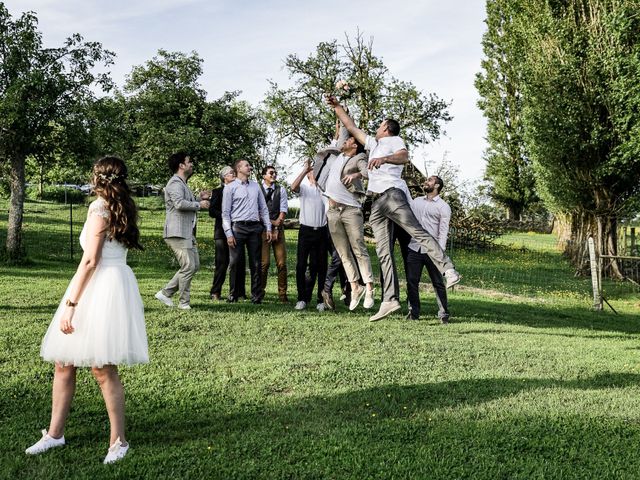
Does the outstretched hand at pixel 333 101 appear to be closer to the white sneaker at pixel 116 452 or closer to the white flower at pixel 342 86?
the white flower at pixel 342 86

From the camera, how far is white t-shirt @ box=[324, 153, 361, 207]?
8.17 m

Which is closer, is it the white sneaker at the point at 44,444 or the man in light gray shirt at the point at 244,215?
the white sneaker at the point at 44,444

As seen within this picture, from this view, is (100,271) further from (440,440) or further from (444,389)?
(444,389)

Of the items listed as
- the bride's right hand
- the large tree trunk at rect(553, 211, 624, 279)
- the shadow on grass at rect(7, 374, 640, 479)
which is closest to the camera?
the bride's right hand

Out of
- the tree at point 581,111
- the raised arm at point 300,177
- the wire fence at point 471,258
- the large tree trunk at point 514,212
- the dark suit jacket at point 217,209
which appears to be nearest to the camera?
the raised arm at point 300,177

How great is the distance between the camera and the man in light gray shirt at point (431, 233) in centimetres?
1043

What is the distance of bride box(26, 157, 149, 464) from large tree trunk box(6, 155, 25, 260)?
16635 mm

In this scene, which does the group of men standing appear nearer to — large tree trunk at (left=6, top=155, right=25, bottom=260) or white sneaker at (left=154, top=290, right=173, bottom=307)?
white sneaker at (left=154, top=290, right=173, bottom=307)

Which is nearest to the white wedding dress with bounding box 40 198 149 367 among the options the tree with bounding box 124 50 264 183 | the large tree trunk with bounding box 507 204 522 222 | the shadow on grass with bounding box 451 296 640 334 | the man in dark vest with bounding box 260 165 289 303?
the man in dark vest with bounding box 260 165 289 303

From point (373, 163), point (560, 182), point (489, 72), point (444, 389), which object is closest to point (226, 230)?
point (373, 163)

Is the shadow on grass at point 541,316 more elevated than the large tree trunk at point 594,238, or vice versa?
the large tree trunk at point 594,238

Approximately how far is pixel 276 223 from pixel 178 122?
75.9 feet

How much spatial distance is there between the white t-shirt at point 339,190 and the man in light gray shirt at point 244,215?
2.89 meters

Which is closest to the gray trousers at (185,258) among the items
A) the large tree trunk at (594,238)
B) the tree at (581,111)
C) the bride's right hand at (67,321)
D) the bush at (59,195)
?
the bride's right hand at (67,321)
